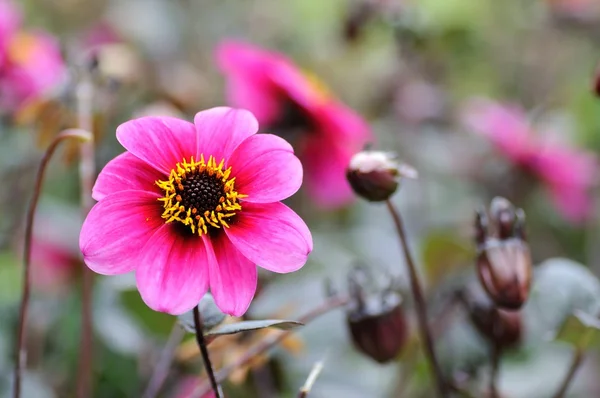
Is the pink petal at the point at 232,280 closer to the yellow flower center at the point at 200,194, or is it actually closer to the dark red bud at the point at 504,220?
the yellow flower center at the point at 200,194

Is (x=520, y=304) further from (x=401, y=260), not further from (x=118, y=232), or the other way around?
(x=401, y=260)

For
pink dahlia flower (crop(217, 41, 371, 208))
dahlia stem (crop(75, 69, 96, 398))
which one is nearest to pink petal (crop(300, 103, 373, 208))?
pink dahlia flower (crop(217, 41, 371, 208))

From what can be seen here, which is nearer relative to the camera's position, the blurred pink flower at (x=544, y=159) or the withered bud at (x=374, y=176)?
the withered bud at (x=374, y=176)

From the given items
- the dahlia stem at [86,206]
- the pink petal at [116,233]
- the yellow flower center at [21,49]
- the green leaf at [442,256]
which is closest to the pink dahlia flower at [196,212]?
the pink petal at [116,233]

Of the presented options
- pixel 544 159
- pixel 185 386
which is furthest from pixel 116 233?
pixel 544 159

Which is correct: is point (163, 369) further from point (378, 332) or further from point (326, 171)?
point (326, 171)

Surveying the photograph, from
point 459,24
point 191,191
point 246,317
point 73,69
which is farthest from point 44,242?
point 459,24
